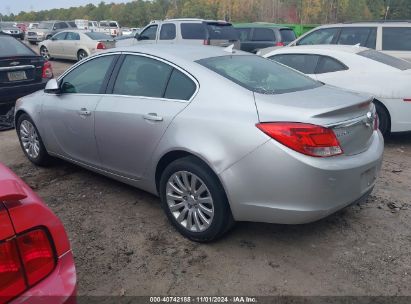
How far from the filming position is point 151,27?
13797mm

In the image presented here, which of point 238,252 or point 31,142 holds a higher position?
point 31,142

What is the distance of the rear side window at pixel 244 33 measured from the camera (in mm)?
15055

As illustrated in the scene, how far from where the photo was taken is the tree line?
2002 inches

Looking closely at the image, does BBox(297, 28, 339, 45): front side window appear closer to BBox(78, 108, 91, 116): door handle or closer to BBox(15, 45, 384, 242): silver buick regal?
BBox(15, 45, 384, 242): silver buick regal

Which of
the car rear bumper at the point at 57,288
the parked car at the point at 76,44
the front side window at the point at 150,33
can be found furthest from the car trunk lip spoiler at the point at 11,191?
the parked car at the point at 76,44

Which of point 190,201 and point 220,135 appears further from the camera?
point 190,201

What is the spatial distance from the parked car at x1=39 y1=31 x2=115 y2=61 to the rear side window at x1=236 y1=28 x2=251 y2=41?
523 cm

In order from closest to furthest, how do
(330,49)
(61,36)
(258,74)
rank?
(258,74)
(330,49)
(61,36)

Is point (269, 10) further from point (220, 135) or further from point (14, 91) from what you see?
point (220, 135)

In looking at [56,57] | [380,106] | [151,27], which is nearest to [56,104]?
[380,106]

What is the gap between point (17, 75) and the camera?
23.8 ft

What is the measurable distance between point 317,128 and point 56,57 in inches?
707

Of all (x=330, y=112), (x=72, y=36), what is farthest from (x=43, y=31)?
(x=330, y=112)

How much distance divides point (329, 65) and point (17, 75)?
518cm
